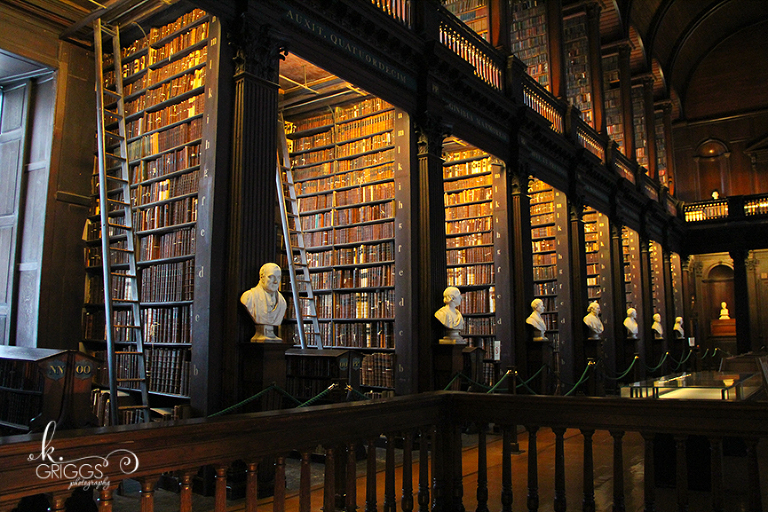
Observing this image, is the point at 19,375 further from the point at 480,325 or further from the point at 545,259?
the point at 545,259

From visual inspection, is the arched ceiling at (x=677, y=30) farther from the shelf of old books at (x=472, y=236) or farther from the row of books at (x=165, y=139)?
the row of books at (x=165, y=139)

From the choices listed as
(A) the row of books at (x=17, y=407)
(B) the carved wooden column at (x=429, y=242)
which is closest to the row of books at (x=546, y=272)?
(B) the carved wooden column at (x=429, y=242)

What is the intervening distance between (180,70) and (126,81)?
104 centimetres

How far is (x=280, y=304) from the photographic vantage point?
406cm

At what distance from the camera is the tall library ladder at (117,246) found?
15.2ft

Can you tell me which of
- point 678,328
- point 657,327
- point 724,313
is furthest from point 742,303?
point 657,327

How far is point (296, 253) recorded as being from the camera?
6.93 meters

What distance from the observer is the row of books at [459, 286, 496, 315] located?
7707 mm

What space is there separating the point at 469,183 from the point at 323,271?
251cm

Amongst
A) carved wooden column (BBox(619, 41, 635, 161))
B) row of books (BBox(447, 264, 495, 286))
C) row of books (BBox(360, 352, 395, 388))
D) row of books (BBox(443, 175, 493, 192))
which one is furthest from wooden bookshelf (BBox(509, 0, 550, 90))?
row of books (BBox(360, 352, 395, 388))

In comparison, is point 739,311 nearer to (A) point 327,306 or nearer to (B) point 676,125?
(B) point 676,125

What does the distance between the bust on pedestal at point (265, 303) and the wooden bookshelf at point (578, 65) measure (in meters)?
8.73

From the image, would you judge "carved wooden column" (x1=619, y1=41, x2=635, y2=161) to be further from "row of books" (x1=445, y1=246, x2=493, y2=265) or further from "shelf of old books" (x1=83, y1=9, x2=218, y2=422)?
"shelf of old books" (x1=83, y1=9, x2=218, y2=422)

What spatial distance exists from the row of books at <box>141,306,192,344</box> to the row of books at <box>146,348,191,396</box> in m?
0.09
